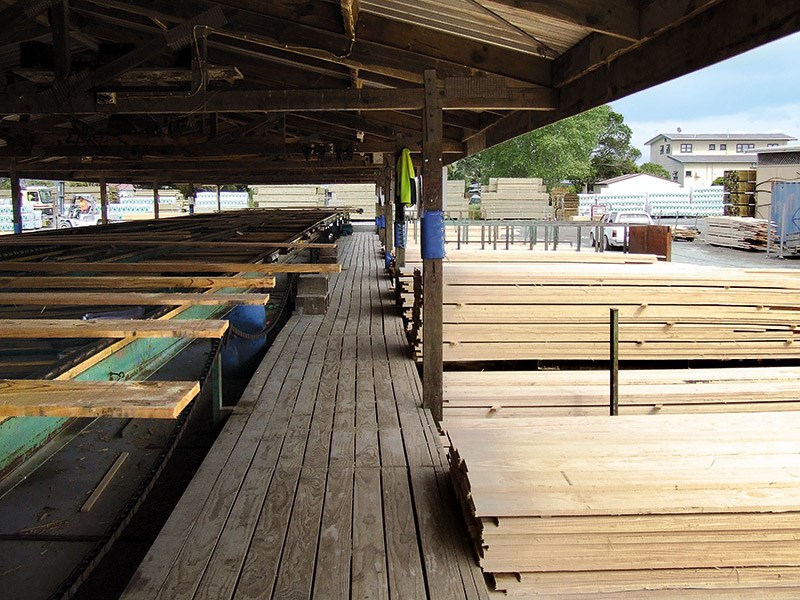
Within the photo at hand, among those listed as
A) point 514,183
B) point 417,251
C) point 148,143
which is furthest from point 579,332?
point 514,183

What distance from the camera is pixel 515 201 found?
95.7ft

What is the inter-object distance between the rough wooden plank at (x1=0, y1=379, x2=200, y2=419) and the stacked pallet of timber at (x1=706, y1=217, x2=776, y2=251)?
24945mm

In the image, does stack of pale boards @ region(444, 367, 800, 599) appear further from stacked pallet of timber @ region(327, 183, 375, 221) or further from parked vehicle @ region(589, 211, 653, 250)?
stacked pallet of timber @ region(327, 183, 375, 221)

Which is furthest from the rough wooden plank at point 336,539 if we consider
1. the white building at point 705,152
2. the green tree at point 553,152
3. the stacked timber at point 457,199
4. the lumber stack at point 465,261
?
the white building at point 705,152

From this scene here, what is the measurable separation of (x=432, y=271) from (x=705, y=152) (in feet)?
288

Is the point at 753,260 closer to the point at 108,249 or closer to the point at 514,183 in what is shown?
the point at 514,183

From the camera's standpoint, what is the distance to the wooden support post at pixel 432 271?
18.2 ft

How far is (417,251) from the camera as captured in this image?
12.7 metres

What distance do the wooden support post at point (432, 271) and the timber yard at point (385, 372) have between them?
2cm

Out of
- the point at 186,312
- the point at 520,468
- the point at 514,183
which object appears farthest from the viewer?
the point at 514,183

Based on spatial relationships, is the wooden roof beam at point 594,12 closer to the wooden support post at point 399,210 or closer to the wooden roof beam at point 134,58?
the wooden roof beam at point 134,58

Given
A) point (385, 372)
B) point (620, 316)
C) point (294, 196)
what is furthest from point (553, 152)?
point (385, 372)

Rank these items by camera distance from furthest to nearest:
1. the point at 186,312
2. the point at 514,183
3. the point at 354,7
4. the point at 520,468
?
the point at 514,183
the point at 186,312
the point at 354,7
the point at 520,468

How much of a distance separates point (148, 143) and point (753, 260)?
62.7 feet
